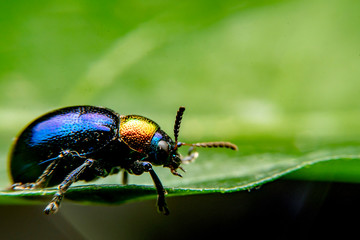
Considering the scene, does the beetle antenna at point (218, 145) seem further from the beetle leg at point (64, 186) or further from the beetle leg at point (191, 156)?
the beetle leg at point (64, 186)

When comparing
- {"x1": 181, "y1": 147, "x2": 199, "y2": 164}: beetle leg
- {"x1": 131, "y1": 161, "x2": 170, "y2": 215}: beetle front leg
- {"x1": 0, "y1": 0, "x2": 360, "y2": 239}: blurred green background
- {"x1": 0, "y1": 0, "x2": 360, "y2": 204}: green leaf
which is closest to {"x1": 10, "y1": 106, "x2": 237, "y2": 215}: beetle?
{"x1": 131, "y1": 161, "x2": 170, "y2": 215}: beetle front leg

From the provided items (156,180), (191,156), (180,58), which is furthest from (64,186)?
(180,58)

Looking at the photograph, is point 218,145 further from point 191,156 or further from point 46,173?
point 46,173

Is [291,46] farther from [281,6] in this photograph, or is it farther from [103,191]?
[103,191]

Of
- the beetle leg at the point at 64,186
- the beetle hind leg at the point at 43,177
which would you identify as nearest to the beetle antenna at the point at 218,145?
the beetle leg at the point at 64,186

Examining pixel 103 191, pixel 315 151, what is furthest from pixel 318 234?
pixel 103 191

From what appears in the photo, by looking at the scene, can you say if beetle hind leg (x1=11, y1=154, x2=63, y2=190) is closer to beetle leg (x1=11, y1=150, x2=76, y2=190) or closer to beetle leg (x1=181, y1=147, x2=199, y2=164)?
beetle leg (x1=11, y1=150, x2=76, y2=190)
